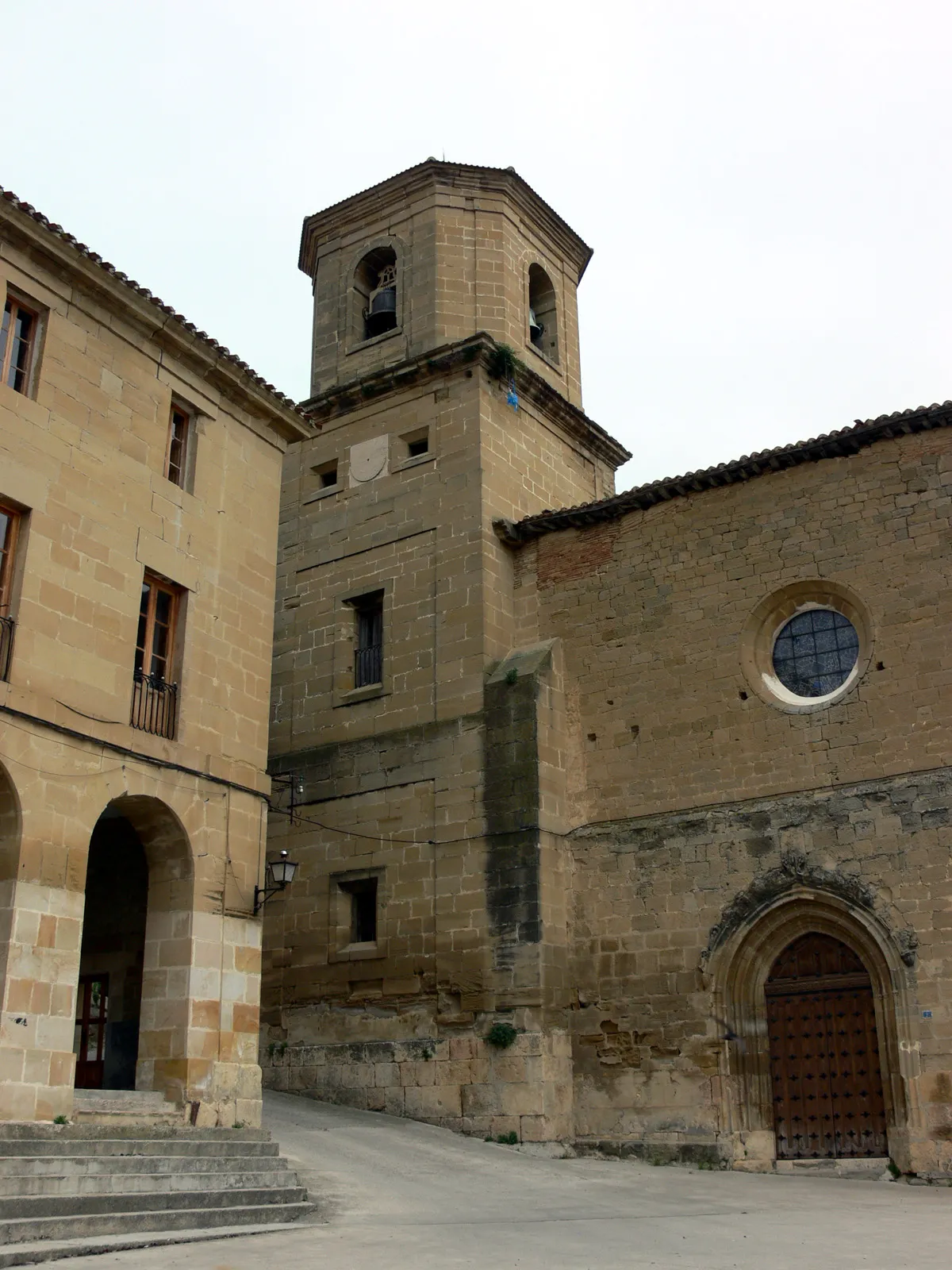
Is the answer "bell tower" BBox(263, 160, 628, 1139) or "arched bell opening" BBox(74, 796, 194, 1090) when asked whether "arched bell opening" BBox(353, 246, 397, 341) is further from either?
"arched bell opening" BBox(74, 796, 194, 1090)

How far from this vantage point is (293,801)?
18.3 meters

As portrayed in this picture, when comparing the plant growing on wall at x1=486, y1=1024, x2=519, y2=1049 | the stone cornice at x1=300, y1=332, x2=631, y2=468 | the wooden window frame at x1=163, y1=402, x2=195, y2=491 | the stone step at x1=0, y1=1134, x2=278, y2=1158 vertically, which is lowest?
the stone step at x1=0, y1=1134, x2=278, y2=1158

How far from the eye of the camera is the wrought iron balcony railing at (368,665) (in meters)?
18.5

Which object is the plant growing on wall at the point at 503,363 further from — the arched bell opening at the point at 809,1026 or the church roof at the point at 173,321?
the arched bell opening at the point at 809,1026

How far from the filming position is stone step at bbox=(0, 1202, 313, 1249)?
8.34 metres

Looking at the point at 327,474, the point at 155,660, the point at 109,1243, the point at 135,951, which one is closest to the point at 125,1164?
the point at 109,1243

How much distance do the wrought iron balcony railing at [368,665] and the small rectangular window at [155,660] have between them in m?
5.34

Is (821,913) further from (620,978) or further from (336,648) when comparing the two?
(336,648)

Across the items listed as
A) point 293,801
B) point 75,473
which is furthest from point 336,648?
point 75,473

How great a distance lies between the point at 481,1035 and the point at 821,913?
14.4 ft

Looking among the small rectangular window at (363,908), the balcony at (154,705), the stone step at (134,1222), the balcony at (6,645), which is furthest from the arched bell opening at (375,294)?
the stone step at (134,1222)

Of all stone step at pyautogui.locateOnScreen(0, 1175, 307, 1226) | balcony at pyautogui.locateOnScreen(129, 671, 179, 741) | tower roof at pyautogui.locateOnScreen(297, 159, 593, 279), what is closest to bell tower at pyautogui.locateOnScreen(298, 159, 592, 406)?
tower roof at pyautogui.locateOnScreen(297, 159, 593, 279)

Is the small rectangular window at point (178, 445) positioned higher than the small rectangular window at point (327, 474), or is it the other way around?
the small rectangular window at point (327, 474)

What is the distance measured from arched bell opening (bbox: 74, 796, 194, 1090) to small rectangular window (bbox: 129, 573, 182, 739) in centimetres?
86
